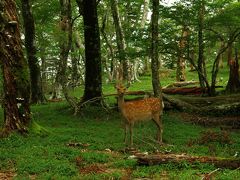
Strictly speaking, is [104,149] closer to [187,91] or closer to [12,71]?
[12,71]

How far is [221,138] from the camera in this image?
14.9 meters

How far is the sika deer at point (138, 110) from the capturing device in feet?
46.3

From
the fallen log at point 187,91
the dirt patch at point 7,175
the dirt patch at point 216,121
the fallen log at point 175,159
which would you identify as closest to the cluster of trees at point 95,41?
the fallen log at point 187,91

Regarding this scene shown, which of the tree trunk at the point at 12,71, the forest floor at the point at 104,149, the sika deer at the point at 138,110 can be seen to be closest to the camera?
the forest floor at the point at 104,149

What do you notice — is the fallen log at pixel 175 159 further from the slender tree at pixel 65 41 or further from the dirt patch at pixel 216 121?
the slender tree at pixel 65 41

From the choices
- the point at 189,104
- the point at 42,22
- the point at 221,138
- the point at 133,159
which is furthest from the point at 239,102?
the point at 42,22

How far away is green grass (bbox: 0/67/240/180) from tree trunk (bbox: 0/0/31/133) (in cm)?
56

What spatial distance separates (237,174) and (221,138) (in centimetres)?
487

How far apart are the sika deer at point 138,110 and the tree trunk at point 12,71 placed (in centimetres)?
303

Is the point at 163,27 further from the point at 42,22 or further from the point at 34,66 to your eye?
the point at 42,22

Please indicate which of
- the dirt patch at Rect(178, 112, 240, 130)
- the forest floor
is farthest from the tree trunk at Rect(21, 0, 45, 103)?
the dirt patch at Rect(178, 112, 240, 130)

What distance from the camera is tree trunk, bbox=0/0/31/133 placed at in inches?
551

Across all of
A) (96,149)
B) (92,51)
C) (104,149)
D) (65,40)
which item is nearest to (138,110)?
(104,149)

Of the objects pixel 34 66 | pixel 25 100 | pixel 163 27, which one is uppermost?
pixel 163 27
